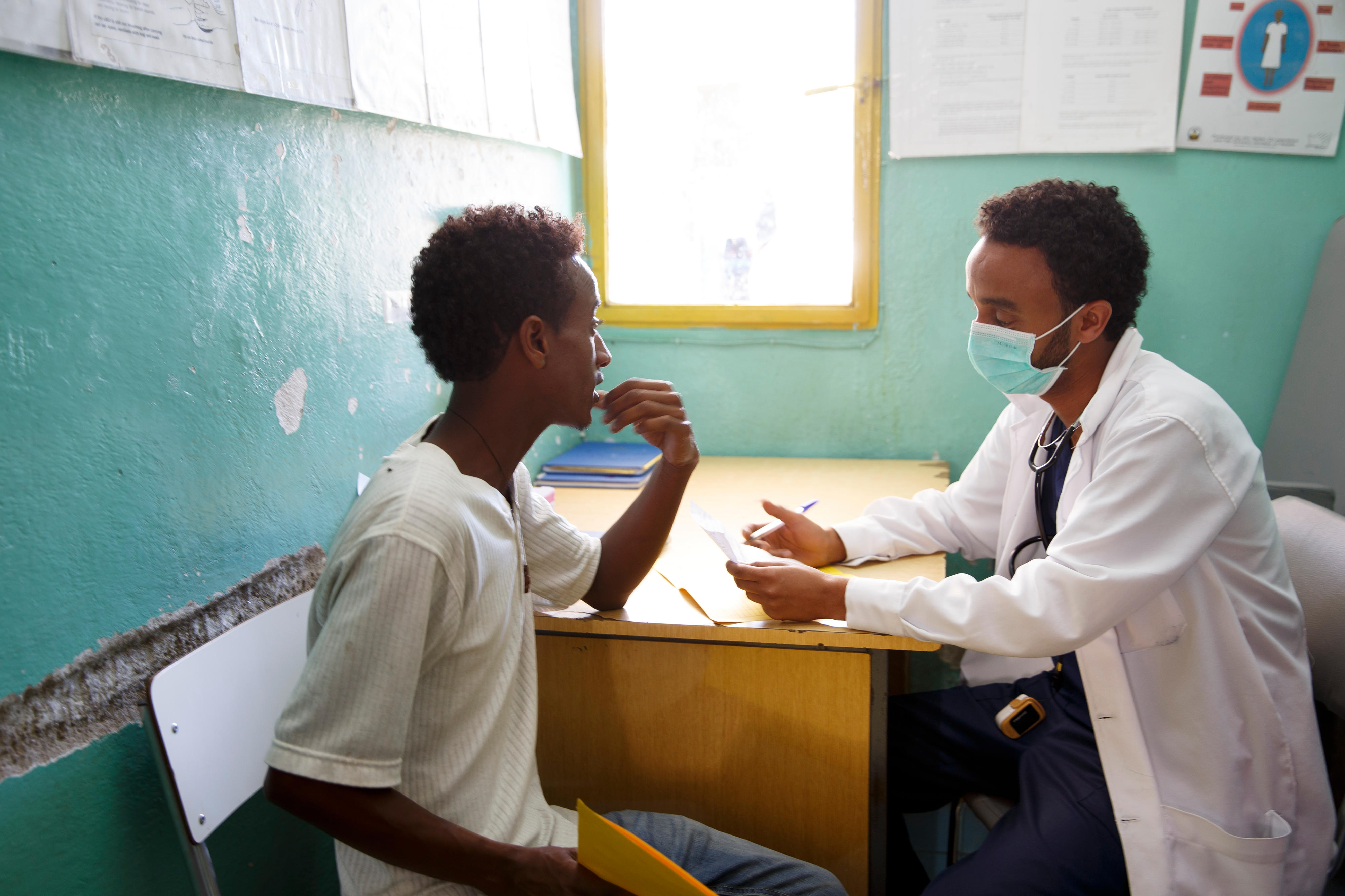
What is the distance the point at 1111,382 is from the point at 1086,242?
0.24 m

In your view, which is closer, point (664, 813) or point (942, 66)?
point (664, 813)

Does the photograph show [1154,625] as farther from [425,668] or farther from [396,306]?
[396,306]

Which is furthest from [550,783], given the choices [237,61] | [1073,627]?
[237,61]

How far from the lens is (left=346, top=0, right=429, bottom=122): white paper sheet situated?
1.40m

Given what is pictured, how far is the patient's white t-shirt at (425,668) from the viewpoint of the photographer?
32.8 inches

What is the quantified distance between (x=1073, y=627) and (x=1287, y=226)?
64.2 inches

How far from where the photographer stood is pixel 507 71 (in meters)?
1.98

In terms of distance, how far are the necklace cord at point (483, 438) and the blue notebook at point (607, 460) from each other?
3.47 ft

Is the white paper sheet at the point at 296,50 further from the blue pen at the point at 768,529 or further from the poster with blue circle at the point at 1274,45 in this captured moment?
the poster with blue circle at the point at 1274,45

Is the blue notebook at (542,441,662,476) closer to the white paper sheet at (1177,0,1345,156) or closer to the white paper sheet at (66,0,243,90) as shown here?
the white paper sheet at (66,0,243,90)

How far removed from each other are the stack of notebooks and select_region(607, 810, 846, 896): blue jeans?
996mm

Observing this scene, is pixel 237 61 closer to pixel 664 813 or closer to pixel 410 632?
pixel 410 632

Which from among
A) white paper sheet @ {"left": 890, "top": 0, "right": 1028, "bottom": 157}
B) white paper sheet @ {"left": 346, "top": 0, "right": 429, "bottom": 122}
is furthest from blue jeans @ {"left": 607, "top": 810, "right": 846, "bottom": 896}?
white paper sheet @ {"left": 890, "top": 0, "right": 1028, "bottom": 157}

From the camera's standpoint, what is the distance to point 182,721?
1.01 metres
